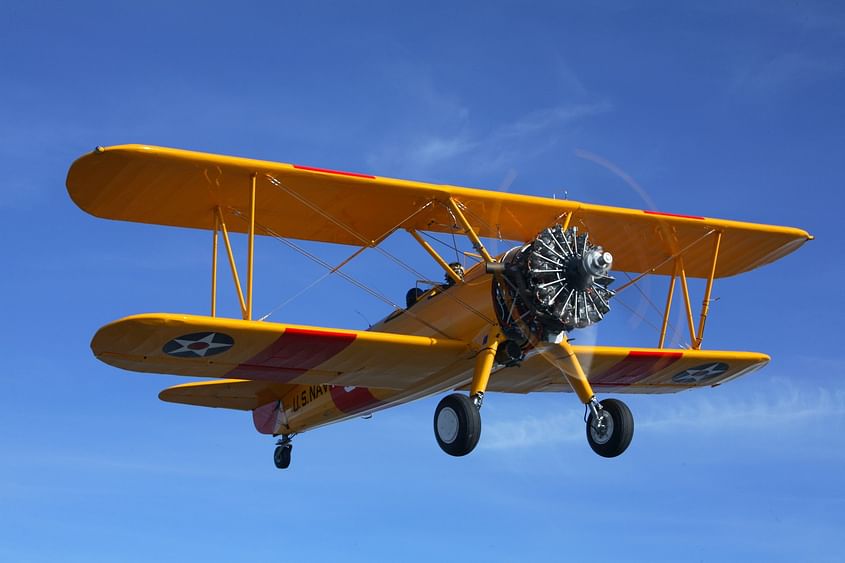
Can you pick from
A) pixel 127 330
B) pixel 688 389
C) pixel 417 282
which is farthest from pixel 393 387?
pixel 688 389

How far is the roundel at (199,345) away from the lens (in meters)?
14.0

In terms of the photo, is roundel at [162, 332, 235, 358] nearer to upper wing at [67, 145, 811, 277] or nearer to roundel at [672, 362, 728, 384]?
upper wing at [67, 145, 811, 277]

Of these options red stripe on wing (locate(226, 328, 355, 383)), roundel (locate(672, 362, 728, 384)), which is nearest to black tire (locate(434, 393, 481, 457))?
red stripe on wing (locate(226, 328, 355, 383))

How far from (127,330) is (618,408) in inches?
233

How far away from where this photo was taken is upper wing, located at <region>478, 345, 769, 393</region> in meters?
16.5

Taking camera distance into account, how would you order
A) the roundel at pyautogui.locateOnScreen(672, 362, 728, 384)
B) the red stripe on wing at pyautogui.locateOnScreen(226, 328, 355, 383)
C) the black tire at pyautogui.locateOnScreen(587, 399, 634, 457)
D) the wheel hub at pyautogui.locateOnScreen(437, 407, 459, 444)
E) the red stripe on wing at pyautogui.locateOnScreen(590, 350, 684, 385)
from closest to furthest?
the wheel hub at pyautogui.locateOnScreen(437, 407, 459, 444), the red stripe on wing at pyautogui.locateOnScreen(226, 328, 355, 383), the black tire at pyautogui.locateOnScreen(587, 399, 634, 457), the red stripe on wing at pyautogui.locateOnScreen(590, 350, 684, 385), the roundel at pyautogui.locateOnScreen(672, 362, 728, 384)

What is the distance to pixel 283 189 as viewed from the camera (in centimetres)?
1528

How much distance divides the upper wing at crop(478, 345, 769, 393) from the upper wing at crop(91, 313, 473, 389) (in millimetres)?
1406

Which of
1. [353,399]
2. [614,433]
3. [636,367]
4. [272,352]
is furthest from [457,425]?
[636,367]

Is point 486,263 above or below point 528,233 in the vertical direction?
below

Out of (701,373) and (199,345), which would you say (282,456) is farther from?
(701,373)

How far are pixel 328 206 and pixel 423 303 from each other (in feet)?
5.95

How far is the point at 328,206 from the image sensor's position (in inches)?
637

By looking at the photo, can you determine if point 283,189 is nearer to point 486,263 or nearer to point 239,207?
point 239,207
